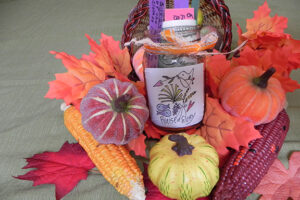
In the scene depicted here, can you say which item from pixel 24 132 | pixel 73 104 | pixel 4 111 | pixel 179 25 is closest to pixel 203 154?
pixel 179 25

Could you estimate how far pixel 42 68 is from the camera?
35.8 inches

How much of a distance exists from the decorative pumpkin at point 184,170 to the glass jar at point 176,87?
0.10 m

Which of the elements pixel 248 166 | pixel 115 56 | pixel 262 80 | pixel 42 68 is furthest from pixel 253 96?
pixel 42 68

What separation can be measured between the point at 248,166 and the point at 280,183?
94 millimetres

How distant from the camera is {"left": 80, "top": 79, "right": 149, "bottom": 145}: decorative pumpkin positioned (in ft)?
1.35

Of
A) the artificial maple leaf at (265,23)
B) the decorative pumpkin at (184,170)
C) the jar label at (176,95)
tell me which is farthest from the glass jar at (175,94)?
the artificial maple leaf at (265,23)

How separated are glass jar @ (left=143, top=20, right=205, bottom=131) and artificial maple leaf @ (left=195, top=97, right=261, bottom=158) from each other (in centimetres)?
2

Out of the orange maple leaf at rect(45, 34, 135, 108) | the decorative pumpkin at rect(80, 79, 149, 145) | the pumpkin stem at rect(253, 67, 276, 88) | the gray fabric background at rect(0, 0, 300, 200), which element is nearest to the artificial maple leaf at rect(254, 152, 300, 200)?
the gray fabric background at rect(0, 0, 300, 200)

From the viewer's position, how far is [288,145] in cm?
53

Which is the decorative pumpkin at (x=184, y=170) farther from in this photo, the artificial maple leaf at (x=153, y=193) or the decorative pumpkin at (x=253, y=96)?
the decorative pumpkin at (x=253, y=96)

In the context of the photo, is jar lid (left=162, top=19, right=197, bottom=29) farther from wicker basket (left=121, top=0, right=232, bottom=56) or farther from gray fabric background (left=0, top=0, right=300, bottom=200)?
gray fabric background (left=0, top=0, right=300, bottom=200)

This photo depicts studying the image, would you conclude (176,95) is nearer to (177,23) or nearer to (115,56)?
(177,23)

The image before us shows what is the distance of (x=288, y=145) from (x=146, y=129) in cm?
33

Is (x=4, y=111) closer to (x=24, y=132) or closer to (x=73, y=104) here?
(x=24, y=132)
